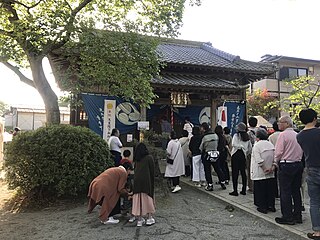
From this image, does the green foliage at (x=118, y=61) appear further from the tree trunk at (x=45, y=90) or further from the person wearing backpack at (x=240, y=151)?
the person wearing backpack at (x=240, y=151)

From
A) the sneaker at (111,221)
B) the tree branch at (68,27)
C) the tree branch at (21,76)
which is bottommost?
Result: the sneaker at (111,221)

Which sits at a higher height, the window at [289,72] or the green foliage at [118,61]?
the window at [289,72]

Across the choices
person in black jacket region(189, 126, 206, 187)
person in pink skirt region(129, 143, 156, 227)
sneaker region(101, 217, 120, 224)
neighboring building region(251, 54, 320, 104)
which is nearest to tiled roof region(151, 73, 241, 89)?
person in black jacket region(189, 126, 206, 187)

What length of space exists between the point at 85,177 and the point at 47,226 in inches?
64.3

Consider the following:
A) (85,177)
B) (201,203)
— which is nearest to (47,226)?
(85,177)

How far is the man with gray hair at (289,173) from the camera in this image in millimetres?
4727

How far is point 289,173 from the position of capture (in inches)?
186

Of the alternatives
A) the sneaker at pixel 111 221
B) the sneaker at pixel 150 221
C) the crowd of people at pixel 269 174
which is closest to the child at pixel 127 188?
the crowd of people at pixel 269 174

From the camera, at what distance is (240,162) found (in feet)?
21.4

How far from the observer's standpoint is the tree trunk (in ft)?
26.6

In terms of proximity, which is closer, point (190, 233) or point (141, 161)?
point (190, 233)

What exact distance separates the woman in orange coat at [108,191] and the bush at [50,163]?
63.6 inches

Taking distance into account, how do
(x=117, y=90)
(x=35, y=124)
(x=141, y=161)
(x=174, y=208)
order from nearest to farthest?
(x=141, y=161), (x=174, y=208), (x=117, y=90), (x=35, y=124)

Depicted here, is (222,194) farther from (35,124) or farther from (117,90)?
(35,124)
